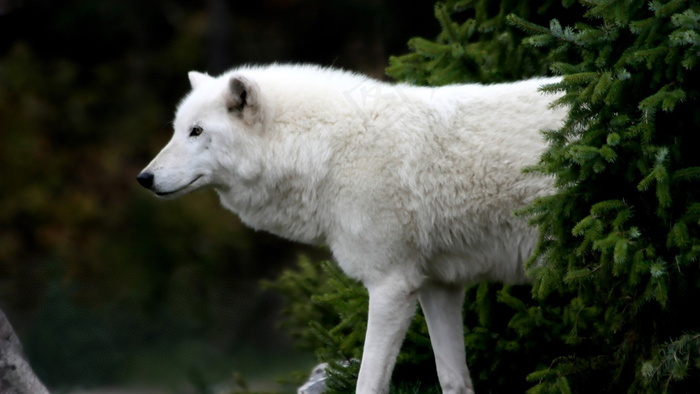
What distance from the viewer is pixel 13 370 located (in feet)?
15.4

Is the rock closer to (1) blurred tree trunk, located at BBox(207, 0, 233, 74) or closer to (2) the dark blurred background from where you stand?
(2) the dark blurred background

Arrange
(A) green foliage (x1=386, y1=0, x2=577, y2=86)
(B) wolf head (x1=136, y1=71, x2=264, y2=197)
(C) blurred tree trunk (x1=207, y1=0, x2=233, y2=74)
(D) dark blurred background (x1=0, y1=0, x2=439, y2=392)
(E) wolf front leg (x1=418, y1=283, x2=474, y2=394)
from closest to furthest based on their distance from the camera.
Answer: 1. (B) wolf head (x1=136, y1=71, x2=264, y2=197)
2. (E) wolf front leg (x1=418, y1=283, x2=474, y2=394)
3. (A) green foliage (x1=386, y1=0, x2=577, y2=86)
4. (D) dark blurred background (x1=0, y1=0, x2=439, y2=392)
5. (C) blurred tree trunk (x1=207, y1=0, x2=233, y2=74)

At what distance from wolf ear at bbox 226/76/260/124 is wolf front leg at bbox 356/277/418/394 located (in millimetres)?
1124

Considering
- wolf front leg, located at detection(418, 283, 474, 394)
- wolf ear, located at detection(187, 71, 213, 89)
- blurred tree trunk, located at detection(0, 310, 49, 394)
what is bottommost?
blurred tree trunk, located at detection(0, 310, 49, 394)

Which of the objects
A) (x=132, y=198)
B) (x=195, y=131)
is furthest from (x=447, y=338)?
(x=132, y=198)

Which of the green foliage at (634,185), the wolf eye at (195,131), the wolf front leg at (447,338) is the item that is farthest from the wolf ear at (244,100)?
the green foliage at (634,185)

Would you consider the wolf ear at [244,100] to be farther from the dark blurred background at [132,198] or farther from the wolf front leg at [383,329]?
the dark blurred background at [132,198]

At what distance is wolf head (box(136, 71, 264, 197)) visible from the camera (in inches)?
191

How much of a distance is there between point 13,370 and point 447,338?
2257mm

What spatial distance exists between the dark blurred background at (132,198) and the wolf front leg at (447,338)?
4.14 m

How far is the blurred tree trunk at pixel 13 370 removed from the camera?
15.4 ft

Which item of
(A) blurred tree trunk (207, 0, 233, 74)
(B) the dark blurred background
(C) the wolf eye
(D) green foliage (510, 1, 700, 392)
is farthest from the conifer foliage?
(A) blurred tree trunk (207, 0, 233, 74)

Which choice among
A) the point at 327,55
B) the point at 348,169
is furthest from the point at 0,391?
the point at 327,55

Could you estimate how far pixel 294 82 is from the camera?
5.11 m
